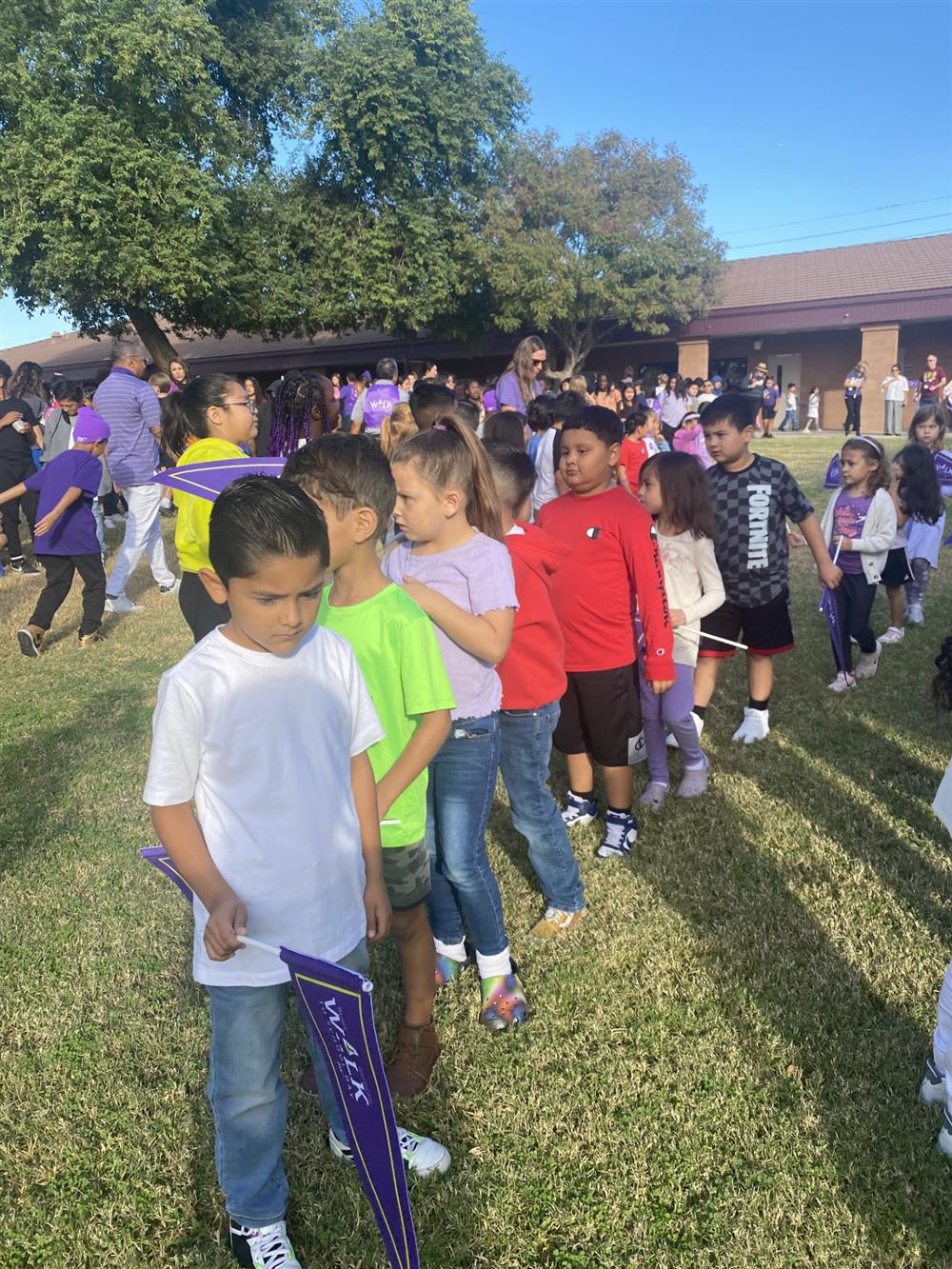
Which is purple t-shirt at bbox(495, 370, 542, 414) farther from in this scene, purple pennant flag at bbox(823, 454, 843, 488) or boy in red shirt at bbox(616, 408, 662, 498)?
purple pennant flag at bbox(823, 454, 843, 488)

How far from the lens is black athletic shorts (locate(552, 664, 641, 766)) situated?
3.51 metres

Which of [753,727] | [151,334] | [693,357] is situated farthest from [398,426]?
[693,357]

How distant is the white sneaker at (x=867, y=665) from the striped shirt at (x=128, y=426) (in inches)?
255

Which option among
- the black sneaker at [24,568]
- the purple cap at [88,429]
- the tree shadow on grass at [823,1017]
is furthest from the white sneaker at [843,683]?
the black sneaker at [24,568]

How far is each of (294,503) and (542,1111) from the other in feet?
6.00

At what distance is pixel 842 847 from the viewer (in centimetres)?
364

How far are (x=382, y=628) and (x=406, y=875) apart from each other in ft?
2.25

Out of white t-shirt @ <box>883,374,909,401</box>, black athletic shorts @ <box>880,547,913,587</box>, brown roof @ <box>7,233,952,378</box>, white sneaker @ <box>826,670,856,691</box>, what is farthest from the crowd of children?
brown roof @ <box>7,233,952,378</box>

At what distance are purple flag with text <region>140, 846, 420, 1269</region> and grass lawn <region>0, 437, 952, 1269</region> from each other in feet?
1.71

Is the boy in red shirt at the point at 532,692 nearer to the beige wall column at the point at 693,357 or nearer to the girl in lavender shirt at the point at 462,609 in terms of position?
the girl in lavender shirt at the point at 462,609

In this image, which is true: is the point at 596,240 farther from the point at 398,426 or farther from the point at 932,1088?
the point at 932,1088

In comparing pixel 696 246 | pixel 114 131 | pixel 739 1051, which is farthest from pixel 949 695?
pixel 696 246

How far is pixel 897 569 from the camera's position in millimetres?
6270

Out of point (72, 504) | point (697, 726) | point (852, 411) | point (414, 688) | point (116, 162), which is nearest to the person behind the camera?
point (414, 688)
